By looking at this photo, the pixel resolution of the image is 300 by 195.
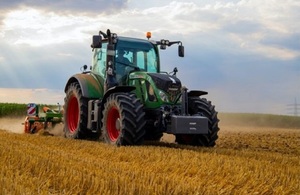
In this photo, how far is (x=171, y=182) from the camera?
4.83m

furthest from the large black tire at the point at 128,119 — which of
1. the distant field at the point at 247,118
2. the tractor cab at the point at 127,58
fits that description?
the distant field at the point at 247,118

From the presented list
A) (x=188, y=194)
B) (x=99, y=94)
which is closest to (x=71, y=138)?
(x=99, y=94)

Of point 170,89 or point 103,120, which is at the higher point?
point 170,89

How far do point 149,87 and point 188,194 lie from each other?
5.73m

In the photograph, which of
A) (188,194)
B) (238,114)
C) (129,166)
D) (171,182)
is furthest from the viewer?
(238,114)

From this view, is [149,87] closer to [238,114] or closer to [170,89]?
[170,89]

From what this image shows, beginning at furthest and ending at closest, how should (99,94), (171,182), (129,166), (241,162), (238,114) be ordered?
(238,114), (99,94), (241,162), (129,166), (171,182)

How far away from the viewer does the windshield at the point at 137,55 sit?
1073 centimetres

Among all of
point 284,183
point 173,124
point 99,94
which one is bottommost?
point 284,183

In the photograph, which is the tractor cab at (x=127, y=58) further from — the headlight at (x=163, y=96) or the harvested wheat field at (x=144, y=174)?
the harvested wheat field at (x=144, y=174)

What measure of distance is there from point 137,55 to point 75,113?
248 centimetres

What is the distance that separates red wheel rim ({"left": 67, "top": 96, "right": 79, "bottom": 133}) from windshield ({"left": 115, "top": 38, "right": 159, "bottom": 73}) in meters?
2.12

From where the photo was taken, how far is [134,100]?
9375 millimetres

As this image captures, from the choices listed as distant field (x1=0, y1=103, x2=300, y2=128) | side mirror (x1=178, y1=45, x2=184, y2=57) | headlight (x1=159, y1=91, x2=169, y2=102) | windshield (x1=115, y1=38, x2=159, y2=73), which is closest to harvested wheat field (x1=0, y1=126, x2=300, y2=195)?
headlight (x1=159, y1=91, x2=169, y2=102)
